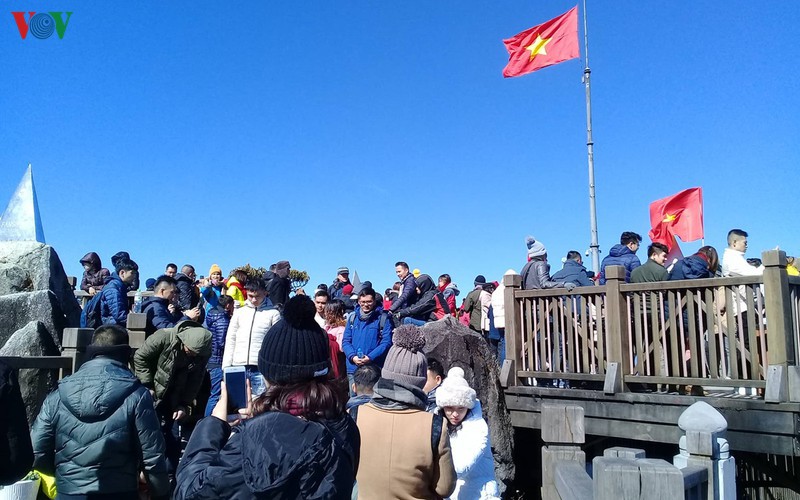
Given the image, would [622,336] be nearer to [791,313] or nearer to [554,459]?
[791,313]

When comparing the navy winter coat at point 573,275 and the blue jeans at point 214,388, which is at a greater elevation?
the navy winter coat at point 573,275

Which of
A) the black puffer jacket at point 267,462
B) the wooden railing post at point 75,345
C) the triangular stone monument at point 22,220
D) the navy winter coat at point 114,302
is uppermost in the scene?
the triangular stone monument at point 22,220

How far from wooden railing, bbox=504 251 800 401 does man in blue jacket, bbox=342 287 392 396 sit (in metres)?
1.97

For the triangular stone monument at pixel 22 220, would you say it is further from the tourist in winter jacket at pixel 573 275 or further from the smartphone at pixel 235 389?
the smartphone at pixel 235 389

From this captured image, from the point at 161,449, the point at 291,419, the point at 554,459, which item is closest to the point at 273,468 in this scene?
the point at 291,419

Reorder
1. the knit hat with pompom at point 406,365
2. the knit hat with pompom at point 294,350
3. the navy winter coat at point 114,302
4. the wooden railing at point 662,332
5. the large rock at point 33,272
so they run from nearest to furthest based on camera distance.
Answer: the knit hat with pompom at point 294,350
the knit hat with pompom at point 406,365
the wooden railing at point 662,332
the navy winter coat at point 114,302
the large rock at point 33,272

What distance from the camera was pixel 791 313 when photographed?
6.93 meters

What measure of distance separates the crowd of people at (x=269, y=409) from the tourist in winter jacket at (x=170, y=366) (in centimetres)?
1

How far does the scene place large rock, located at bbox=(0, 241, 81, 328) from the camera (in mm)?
8758

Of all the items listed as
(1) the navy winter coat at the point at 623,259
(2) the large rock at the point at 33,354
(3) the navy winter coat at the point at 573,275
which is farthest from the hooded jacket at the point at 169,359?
(1) the navy winter coat at the point at 623,259

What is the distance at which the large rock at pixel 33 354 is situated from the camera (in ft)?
20.0

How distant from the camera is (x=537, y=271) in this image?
32.2ft

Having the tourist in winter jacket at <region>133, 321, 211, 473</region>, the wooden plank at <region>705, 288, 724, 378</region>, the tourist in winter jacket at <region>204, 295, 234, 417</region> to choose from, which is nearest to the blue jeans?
the tourist in winter jacket at <region>204, 295, 234, 417</region>

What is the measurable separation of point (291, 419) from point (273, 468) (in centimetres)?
19
